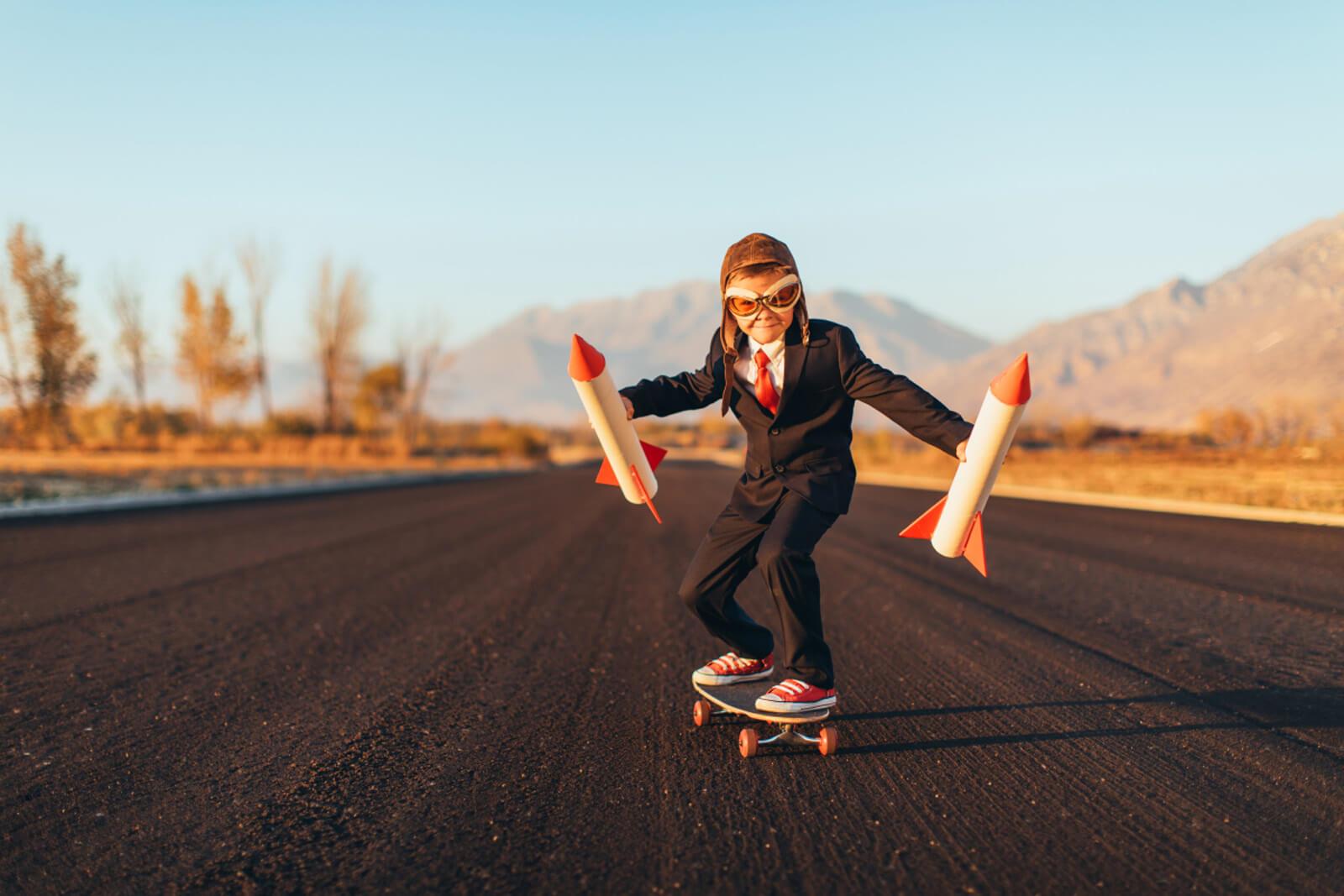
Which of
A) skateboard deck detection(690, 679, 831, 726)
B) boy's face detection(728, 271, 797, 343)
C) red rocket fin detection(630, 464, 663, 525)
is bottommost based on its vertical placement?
skateboard deck detection(690, 679, 831, 726)

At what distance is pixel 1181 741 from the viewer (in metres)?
3.77

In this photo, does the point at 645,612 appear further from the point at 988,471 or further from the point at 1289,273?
the point at 1289,273

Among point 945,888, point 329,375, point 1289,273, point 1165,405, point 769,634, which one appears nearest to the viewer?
point 945,888

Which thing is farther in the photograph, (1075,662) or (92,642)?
(92,642)

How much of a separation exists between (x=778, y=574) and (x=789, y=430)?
60cm

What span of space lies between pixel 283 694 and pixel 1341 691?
217 inches

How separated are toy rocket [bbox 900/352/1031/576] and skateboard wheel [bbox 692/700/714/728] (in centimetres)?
119

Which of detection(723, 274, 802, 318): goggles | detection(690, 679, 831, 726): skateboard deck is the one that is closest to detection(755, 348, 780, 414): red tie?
detection(723, 274, 802, 318): goggles

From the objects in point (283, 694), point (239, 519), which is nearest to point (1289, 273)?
point (283, 694)

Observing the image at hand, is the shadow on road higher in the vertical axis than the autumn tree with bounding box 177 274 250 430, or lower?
lower

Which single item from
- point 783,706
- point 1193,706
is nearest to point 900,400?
point 783,706

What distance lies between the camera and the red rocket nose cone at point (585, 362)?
358 centimetres

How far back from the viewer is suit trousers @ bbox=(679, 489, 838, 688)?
3.54 meters

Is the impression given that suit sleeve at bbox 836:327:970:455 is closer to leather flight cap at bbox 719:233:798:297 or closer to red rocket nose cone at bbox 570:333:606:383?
leather flight cap at bbox 719:233:798:297
